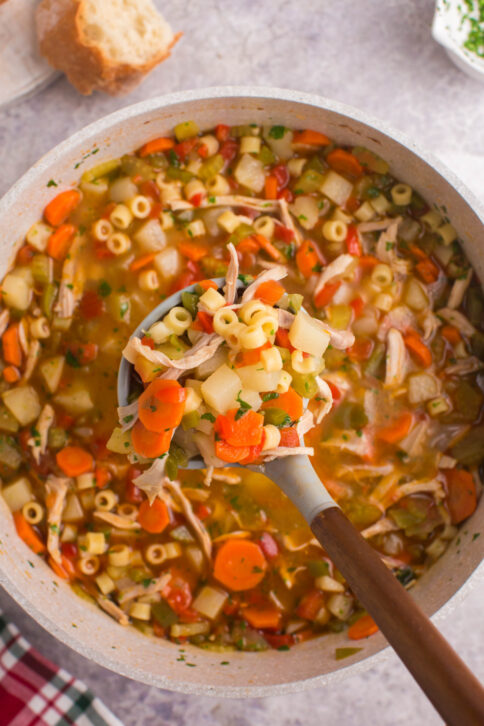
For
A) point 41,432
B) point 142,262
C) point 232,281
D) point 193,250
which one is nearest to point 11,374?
point 41,432

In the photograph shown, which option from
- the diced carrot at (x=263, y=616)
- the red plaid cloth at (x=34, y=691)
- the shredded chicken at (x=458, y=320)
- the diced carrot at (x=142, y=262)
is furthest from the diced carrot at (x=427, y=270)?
the red plaid cloth at (x=34, y=691)

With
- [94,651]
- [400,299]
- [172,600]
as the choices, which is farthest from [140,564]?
[400,299]

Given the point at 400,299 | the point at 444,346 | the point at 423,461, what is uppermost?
the point at 400,299

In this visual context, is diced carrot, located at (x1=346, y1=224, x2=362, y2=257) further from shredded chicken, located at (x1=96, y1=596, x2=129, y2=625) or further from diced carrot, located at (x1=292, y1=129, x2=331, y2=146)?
shredded chicken, located at (x1=96, y1=596, x2=129, y2=625)

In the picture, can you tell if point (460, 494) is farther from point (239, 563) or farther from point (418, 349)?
point (239, 563)

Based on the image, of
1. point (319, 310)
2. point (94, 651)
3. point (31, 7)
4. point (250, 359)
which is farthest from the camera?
point (31, 7)

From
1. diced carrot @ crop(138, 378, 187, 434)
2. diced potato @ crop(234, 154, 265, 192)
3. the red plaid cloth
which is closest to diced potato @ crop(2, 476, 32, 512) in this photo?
the red plaid cloth

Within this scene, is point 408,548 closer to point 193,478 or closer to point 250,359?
point 193,478
